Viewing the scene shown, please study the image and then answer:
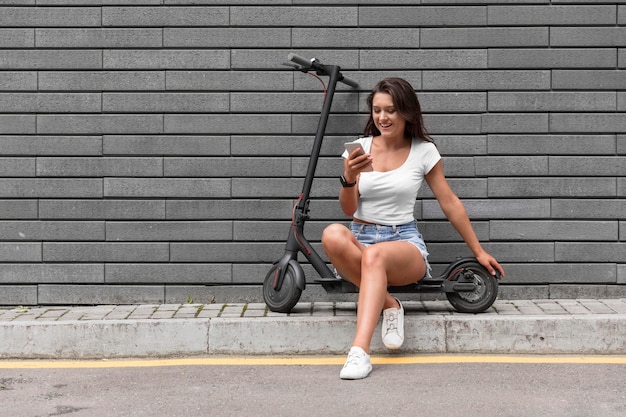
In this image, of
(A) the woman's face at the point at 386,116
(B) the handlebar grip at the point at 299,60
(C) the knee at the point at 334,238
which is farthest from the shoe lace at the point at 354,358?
(B) the handlebar grip at the point at 299,60

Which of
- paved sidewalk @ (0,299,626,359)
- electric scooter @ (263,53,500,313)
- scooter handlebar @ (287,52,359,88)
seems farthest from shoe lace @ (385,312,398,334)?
scooter handlebar @ (287,52,359,88)

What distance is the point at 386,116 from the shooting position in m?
5.02

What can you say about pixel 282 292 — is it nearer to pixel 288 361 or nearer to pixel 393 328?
pixel 288 361

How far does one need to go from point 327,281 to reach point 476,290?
37.9 inches

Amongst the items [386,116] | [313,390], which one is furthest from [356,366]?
[386,116]

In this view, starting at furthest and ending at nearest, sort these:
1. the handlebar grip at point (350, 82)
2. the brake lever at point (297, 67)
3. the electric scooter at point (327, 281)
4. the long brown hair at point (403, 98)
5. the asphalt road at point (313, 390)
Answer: the handlebar grip at point (350, 82) → the brake lever at point (297, 67) → the electric scooter at point (327, 281) → the long brown hair at point (403, 98) → the asphalt road at point (313, 390)

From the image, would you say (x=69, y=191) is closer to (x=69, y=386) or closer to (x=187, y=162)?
(x=187, y=162)

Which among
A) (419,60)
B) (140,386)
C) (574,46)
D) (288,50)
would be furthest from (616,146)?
(140,386)

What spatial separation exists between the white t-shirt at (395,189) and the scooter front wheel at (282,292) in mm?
599

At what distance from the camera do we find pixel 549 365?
15.4 feet

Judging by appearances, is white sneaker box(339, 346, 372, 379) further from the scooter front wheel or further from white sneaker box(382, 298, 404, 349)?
the scooter front wheel

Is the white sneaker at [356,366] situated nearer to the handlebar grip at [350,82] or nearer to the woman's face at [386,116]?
the woman's face at [386,116]

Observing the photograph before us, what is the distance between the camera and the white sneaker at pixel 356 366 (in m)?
4.37

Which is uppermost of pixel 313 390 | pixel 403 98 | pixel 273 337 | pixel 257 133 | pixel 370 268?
pixel 403 98
